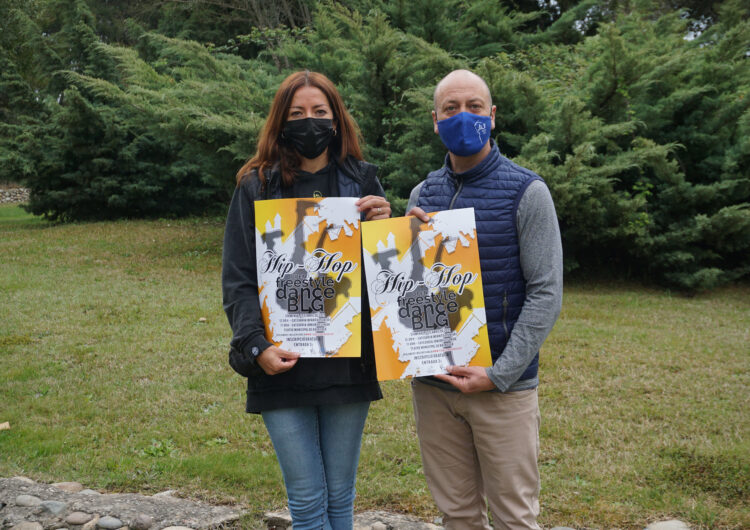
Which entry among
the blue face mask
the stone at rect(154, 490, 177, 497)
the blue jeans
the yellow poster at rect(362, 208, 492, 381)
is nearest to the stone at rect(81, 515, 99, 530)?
the stone at rect(154, 490, 177, 497)

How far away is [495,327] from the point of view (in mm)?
2316

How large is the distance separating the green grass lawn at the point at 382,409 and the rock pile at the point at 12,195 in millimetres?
22322

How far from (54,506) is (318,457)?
81.7 inches

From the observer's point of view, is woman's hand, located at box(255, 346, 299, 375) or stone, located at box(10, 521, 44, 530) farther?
stone, located at box(10, 521, 44, 530)

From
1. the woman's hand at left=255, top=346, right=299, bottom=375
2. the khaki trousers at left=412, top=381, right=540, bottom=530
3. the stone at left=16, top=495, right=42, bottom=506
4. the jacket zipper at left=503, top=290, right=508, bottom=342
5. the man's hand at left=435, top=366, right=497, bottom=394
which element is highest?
the jacket zipper at left=503, top=290, right=508, bottom=342

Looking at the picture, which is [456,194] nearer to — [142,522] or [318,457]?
[318,457]

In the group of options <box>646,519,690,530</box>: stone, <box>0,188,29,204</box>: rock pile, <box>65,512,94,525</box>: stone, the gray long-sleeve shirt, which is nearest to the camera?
the gray long-sleeve shirt

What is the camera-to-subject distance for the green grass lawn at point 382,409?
3.78 m

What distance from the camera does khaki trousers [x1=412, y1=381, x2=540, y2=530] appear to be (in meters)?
2.32

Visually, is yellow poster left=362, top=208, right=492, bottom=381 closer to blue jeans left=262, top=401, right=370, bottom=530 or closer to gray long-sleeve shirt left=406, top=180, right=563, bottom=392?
gray long-sleeve shirt left=406, top=180, right=563, bottom=392

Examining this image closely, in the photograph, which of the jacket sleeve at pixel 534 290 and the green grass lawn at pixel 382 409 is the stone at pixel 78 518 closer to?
the green grass lawn at pixel 382 409

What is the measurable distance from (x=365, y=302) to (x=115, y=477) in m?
2.61

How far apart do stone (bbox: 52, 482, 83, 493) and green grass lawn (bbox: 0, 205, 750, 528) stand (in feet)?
0.40

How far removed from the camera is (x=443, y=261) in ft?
7.63
